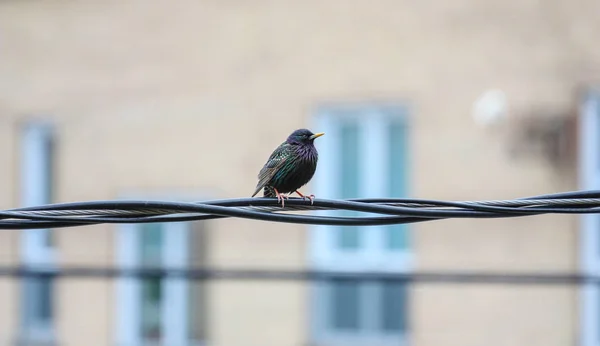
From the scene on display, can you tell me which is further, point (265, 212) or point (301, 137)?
point (301, 137)

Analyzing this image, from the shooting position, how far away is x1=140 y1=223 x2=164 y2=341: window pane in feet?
36.0

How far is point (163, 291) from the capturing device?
438 inches

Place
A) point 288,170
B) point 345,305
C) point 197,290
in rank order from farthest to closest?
point 197,290, point 345,305, point 288,170

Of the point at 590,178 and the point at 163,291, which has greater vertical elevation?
the point at 590,178

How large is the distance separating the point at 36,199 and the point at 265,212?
868 cm

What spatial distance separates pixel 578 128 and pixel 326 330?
3.35 metres

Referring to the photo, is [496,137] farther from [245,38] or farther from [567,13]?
[245,38]

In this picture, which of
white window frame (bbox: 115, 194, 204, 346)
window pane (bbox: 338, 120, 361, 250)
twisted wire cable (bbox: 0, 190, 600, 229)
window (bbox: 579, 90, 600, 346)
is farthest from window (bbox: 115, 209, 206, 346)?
twisted wire cable (bbox: 0, 190, 600, 229)

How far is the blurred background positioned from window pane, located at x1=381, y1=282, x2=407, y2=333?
0.01 m

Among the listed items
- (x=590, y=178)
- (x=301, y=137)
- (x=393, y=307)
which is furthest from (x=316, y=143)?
(x=301, y=137)

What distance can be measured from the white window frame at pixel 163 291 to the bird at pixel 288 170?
6664 millimetres

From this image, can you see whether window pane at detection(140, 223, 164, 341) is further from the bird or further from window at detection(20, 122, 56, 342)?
the bird

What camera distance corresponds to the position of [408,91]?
9.80 m

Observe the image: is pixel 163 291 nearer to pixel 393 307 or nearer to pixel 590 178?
pixel 393 307
